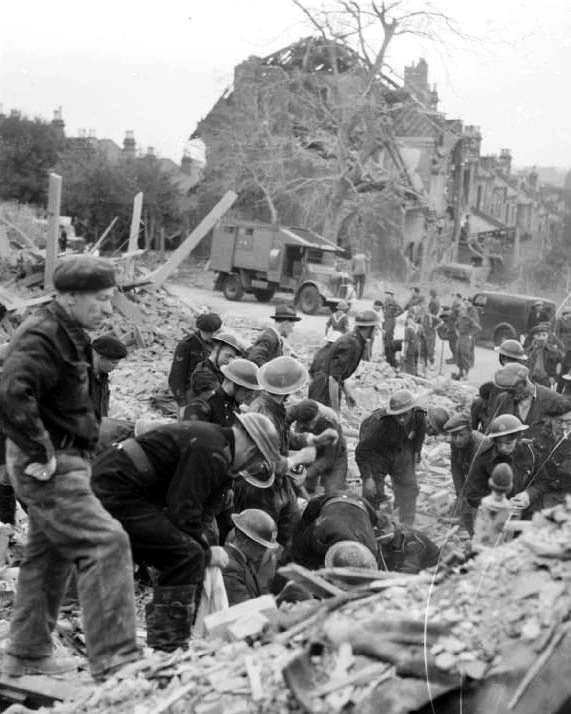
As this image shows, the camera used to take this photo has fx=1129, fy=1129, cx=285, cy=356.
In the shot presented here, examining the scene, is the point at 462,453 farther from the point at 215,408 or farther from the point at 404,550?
the point at 215,408

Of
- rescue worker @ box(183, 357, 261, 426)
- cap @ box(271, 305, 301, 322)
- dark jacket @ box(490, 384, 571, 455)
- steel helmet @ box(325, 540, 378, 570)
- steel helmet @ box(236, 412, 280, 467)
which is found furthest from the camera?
cap @ box(271, 305, 301, 322)

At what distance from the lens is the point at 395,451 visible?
6.00 metres

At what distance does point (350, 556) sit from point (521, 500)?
1.05 m

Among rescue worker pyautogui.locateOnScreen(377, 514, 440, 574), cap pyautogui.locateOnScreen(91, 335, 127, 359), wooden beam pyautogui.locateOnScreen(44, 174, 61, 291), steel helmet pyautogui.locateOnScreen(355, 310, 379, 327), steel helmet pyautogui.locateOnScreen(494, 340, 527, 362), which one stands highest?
wooden beam pyautogui.locateOnScreen(44, 174, 61, 291)

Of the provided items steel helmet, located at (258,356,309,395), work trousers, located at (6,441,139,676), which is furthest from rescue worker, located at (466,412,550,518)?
steel helmet, located at (258,356,309,395)

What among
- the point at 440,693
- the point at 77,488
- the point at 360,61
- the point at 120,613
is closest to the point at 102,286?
the point at 77,488

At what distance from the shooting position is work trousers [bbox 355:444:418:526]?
229 inches

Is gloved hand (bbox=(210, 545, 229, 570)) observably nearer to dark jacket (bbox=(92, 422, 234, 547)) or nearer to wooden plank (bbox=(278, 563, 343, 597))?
dark jacket (bbox=(92, 422, 234, 547))

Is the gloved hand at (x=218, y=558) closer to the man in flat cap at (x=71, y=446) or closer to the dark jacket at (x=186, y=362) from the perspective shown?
the man in flat cap at (x=71, y=446)

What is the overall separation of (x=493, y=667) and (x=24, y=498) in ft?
5.46

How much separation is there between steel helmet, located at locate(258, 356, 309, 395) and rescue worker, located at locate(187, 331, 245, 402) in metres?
0.86

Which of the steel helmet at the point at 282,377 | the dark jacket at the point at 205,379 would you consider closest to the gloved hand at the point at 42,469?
the steel helmet at the point at 282,377

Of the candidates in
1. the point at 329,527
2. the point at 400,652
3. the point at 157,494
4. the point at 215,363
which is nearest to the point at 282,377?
the point at 329,527

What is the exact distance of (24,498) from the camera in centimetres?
380
